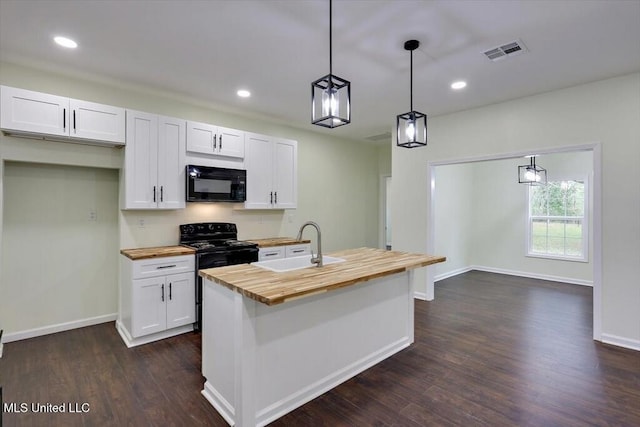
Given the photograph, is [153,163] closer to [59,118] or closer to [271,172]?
[59,118]

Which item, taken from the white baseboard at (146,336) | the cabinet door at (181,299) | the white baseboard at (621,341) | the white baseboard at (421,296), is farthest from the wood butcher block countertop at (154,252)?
the white baseboard at (621,341)

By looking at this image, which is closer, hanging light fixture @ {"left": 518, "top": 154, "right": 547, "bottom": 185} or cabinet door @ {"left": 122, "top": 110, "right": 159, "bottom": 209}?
cabinet door @ {"left": 122, "top": 110, "right": 159, "bottom": 209}

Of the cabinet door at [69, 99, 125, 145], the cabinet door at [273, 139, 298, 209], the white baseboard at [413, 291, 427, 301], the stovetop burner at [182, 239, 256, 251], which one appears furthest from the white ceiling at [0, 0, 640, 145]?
the white baseboard at [413, 291, 427, 301]

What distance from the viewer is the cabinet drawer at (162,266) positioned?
3305mm

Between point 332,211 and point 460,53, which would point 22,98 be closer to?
point 460,53

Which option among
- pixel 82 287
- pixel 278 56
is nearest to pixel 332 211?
pixel 278 56

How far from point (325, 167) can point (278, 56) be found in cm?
305

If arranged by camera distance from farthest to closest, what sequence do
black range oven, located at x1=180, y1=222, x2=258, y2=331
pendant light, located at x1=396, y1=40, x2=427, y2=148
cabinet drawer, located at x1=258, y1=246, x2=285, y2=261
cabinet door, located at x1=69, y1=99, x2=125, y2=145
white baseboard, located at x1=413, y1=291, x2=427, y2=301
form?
white baseboard, located at x1=413, y1=291, x2=427, y2=301 < cabinet drawer, located at x1=258, y1=246, x2=285, y2=261 < black range oven, located at x1=180, y1=222, x2=258, y2=331 < cabinet door, located at x1=69, y1=99, x2=125, y2=145 < pendant light, located at x1=396, y1=40, x2=427, y2=148

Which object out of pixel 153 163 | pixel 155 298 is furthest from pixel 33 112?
pixel 155 298

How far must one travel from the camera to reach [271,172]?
4.79m

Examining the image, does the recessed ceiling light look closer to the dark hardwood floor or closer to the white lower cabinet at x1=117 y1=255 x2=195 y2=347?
the white lower cabinet at x1=117 y1=255 x2=195 y2=347

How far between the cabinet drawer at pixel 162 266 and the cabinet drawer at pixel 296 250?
4.61 ft

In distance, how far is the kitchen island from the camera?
2023 millimetres

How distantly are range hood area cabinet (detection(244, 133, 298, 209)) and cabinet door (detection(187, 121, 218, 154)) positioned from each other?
514 mm
